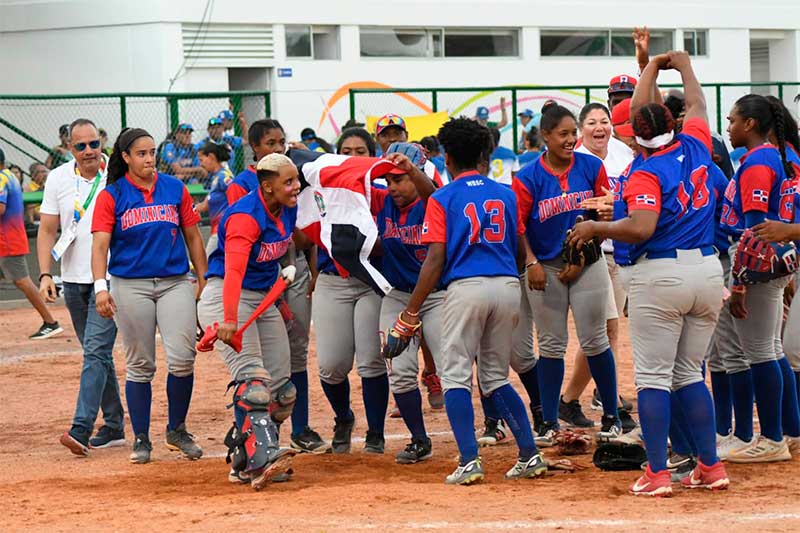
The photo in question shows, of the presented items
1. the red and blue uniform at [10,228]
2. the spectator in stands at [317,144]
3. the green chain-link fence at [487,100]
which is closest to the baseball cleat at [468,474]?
the spectator in stands at [317,144]

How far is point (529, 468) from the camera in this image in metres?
6.99

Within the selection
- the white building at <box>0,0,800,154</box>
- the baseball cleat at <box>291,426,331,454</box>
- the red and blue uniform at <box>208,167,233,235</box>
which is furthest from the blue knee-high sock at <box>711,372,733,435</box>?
the white building at <box>0,0,800,154</box>

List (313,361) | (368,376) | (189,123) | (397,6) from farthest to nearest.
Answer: (397,6), (189,123), (313,361), (368,376)

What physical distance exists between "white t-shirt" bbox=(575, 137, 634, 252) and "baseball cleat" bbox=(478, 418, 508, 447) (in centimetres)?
153

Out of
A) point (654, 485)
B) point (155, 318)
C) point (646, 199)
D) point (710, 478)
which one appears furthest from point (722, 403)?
point (155, 318)

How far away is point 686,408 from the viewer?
21.6ft

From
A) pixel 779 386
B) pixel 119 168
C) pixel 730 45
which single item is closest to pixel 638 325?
pixel 779 386

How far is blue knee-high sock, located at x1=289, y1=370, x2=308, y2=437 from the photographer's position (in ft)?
27.6

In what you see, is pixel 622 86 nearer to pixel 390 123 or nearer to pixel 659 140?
pixel 390 123

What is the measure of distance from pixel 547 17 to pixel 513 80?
1980mm

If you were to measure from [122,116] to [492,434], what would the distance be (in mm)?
10535

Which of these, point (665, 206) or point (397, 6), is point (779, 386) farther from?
point (397, 6)

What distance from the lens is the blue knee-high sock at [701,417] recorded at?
653 cm

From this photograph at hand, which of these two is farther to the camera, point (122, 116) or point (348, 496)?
point (122, 116)
